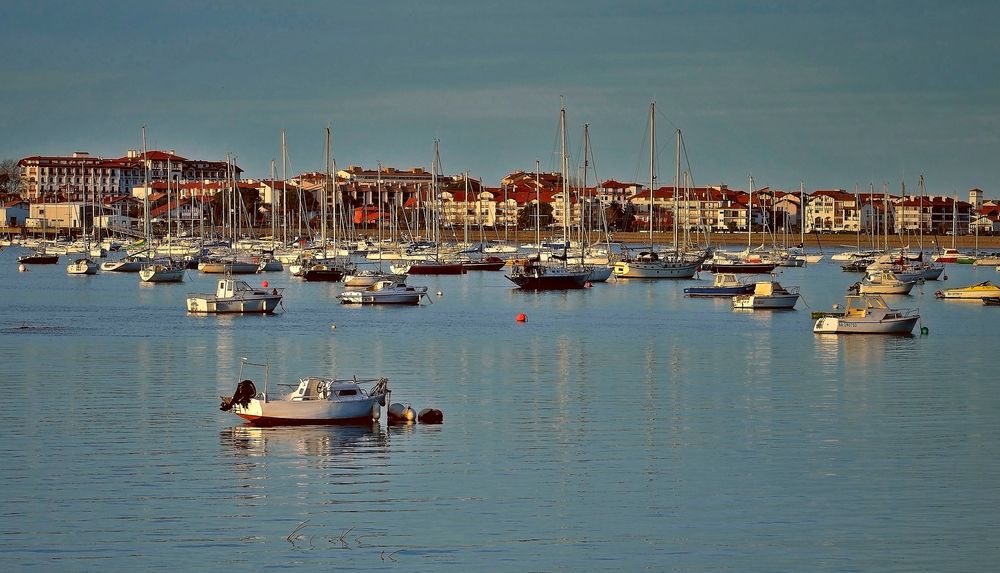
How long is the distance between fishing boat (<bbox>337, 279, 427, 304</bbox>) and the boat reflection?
33412 millimetres

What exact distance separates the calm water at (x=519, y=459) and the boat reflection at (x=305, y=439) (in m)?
0.07

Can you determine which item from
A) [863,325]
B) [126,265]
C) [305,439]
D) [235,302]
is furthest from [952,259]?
[305,439]

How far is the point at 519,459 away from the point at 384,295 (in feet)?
121

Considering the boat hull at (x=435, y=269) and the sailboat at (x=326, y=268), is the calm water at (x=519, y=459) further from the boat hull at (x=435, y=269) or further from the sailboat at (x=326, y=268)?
the boat hull at (x=435, y=269)

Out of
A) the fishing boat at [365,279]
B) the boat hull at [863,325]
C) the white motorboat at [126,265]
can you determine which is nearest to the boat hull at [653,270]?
the fishing boat at [365,279]

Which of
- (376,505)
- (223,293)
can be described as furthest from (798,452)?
(223,293)

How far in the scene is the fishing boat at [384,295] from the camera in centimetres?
5922

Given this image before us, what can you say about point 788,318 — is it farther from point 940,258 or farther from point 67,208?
point 67,208

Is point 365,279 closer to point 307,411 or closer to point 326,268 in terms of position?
point 326,268

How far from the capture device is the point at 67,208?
614ft

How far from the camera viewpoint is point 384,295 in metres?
59.5

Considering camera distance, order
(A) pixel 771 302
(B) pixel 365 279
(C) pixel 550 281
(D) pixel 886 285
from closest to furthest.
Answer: (A) pixel 771 302 → (B) pixel 365 279 → (D) pixel 886 285 → (C) pixel 550 281

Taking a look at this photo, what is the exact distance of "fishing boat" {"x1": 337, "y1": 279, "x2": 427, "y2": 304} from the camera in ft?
A: 194

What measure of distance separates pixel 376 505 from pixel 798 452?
300 inches
